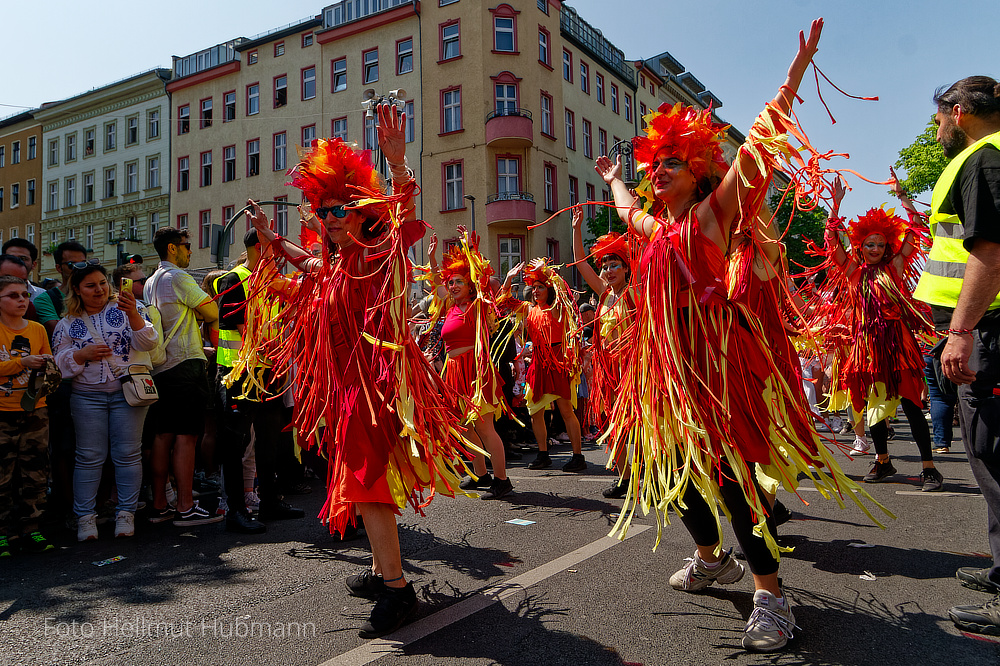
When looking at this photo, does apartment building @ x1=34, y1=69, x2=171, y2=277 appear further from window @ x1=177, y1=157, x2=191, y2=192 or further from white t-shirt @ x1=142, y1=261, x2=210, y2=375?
white t-shirt @ x1=142, y1=261, x2=210, y2=375

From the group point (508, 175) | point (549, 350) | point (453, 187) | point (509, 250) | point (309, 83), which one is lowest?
point (549, 350)

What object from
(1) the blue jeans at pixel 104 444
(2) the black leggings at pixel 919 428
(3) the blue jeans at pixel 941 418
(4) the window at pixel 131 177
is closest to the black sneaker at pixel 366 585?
(1) the blue jeans at pixel 104 444

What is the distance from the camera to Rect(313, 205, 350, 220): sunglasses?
10.3 feet

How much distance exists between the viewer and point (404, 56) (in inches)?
1075

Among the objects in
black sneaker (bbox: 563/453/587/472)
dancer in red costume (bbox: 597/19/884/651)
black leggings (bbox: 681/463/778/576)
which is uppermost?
dancer in red costume (bbox: 597/19/884/651)

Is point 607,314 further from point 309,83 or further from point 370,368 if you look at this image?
point 309,83

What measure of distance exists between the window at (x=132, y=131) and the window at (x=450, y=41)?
58.4ft

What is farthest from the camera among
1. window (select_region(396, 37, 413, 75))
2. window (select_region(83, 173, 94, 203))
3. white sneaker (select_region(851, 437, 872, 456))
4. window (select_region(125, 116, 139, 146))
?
window (select_region(83, 173, 94, 203))

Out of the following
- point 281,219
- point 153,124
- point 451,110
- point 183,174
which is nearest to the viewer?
point 451,110

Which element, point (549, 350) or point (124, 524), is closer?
point (124, 524)

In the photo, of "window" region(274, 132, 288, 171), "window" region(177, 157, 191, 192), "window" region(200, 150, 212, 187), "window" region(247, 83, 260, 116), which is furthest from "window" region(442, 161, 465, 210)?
"window" region(177, 157, 191, 192)

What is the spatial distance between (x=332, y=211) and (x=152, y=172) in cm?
3562

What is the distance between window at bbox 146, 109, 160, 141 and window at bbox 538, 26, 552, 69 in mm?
19411

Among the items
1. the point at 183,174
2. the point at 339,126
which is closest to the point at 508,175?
the point at 339,126
